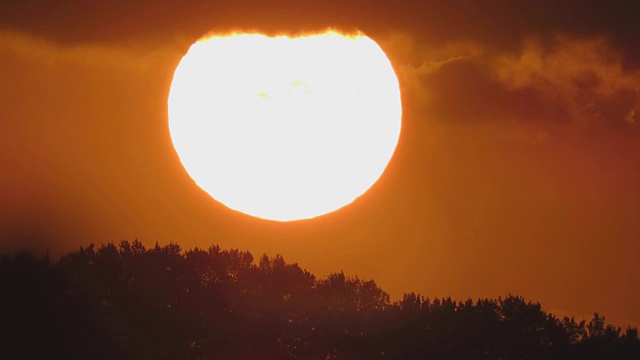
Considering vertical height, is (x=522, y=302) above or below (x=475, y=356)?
above

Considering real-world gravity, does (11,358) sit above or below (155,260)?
below

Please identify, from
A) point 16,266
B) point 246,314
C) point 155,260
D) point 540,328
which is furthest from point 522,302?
point 16,266

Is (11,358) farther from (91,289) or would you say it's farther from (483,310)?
(483,310)

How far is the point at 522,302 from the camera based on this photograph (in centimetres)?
7388

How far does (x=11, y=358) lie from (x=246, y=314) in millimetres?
12427

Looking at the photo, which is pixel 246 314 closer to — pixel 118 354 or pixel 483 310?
pixel 118 354

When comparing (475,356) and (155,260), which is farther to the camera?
(155,260)

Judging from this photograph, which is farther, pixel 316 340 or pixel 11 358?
pixel 316 340

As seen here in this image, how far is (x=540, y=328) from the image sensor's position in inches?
2842

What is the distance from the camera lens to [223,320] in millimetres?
72062

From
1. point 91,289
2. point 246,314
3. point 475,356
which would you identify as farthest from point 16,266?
point 475,356

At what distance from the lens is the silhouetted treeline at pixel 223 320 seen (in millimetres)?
68125

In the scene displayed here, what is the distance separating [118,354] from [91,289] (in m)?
4.60

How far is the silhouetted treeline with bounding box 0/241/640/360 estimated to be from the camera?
224 feet
